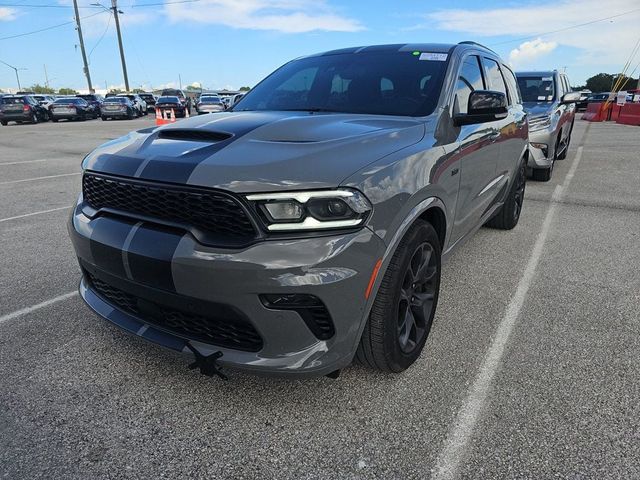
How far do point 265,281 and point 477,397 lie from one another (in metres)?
1.31

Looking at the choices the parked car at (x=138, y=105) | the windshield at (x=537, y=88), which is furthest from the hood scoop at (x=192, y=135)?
the parked car at (x=138, y=105)

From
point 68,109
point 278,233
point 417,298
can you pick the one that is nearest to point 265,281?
point 278,233

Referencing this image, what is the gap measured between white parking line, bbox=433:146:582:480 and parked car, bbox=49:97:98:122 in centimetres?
3027

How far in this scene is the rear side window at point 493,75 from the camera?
4121mm

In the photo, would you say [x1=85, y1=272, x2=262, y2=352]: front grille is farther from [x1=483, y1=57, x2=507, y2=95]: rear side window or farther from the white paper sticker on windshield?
[x1=483, y1=57, x2=507, y2=95]: rear side window

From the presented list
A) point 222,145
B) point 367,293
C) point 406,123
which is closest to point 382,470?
point 367,293

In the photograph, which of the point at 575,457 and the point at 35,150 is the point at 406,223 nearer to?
the point at 575,457

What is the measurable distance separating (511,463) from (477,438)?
0.58 feet

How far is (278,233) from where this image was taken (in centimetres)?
194

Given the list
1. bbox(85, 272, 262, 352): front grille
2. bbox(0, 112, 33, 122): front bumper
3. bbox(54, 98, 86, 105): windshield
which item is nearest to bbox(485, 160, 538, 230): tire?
bbox(85, 272, 262, 352): front grille

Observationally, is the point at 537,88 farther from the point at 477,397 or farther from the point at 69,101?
the point at 69,101

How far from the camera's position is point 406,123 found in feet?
8.85

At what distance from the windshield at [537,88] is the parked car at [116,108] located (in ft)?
84.8

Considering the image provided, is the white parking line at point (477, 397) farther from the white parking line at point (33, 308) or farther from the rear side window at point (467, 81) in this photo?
the white parking line at point (33, 308)
